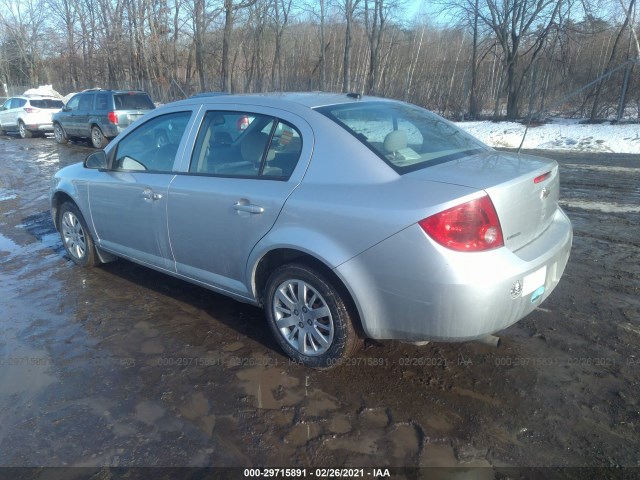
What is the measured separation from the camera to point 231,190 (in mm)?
3299

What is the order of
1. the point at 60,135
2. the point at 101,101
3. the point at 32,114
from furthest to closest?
the point at 32,114, the point at 60,135, the point at 101,101

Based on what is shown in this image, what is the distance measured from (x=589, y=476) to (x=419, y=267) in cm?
124

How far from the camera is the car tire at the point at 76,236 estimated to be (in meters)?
4.88

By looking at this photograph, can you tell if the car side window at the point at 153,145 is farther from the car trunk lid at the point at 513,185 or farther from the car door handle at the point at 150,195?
the car trunk lid at the point at 513,185

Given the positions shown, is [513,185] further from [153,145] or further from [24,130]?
[24,130]

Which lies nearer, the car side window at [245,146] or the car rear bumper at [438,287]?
the car rear bumper at [438,287]

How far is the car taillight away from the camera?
2.49 m

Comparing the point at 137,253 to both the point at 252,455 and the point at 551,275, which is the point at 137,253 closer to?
the point at 252,455

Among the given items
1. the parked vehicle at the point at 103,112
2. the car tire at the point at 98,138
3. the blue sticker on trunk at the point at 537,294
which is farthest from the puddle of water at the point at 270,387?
the car tire at the point at 98,138

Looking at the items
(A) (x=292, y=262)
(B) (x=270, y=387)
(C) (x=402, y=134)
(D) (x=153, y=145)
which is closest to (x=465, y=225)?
(C) (x=402, y=134)

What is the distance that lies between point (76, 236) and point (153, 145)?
161 centimetres

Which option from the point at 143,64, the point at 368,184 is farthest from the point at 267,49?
the point at 368,184

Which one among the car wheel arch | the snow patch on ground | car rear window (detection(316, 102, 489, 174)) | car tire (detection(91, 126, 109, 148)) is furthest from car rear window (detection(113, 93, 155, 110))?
the car wheel arch

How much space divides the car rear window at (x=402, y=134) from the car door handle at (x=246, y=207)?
29.4 inches
